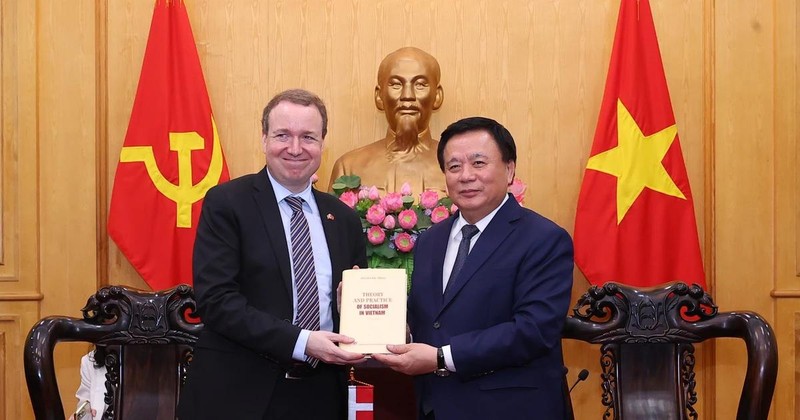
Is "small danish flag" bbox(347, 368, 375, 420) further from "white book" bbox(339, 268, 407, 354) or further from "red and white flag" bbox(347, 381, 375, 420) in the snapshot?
"white book" bbox(339, 268, 407, 354)

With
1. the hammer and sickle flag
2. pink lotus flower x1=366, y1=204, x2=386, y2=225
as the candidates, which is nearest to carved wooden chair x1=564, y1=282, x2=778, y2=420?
pink lotus flower x1=366, y1=204, x2=386, y2=225

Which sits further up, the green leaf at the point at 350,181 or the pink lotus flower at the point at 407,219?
the green leaf at the point at 350,181

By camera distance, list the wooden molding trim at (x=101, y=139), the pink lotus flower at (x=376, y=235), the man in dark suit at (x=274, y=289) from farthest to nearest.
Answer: the wooden molding trim at (x=101, y=139)
the pink lotus flower at (x=376, y=235)
the man in dark suit at (x=274, y=289)

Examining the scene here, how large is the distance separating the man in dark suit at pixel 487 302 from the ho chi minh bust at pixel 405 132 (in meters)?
1.66

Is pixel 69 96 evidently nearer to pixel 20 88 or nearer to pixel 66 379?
pixel 20 88

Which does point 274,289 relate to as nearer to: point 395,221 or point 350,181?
point 395,221

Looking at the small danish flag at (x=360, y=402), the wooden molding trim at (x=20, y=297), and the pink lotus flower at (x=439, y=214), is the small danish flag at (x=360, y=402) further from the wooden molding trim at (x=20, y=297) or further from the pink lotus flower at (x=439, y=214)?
the wooden molding trim at (x=20, y=297)

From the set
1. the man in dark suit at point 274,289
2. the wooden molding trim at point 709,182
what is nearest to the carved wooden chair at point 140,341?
the man in dark suit at point 274,289

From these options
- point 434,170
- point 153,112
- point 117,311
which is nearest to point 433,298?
point 117,311

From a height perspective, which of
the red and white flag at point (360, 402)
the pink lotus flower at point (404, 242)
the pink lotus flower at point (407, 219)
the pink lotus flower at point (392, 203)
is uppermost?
the pink lotus flower at point (392, 203)

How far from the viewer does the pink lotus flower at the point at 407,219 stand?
3420mm

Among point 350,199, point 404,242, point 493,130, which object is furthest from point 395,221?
point 493,130

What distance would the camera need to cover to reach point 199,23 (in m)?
4.59

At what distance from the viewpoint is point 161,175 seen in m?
4.27
